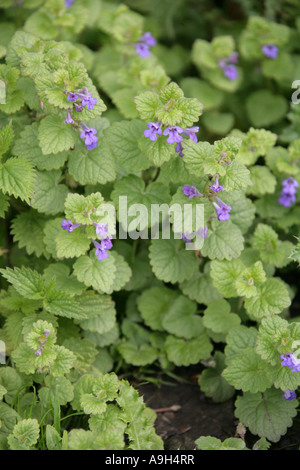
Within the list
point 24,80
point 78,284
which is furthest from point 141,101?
point 78,284

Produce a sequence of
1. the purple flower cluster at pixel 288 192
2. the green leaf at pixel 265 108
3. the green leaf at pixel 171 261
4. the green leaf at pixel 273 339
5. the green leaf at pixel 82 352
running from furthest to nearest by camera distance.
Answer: the green leaf at pixel 265 108 → the purple flower cluster at pixel 288 192 → the green leaf at pixel 171 261 → the green leaf at pixel 82 352 → the green leaf at pixel 273 339

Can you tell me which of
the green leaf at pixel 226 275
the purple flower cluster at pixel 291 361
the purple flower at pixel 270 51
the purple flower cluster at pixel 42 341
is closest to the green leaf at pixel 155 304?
the green leaf at pixel 226 275

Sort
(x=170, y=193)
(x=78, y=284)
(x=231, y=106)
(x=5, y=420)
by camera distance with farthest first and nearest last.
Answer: (x=231, y=106) → (x=170, y=193) → (x=78, y=284) → (x=5, y=420)

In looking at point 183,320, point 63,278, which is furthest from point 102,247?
point 183,320

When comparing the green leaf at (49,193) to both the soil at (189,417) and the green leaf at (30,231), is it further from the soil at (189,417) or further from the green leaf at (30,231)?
the soil at (189,417)

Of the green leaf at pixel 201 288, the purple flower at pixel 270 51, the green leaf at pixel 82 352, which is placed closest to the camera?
the green leaf at pixel 82 352

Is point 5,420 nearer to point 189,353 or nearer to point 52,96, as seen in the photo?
point 189,353
